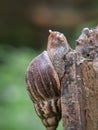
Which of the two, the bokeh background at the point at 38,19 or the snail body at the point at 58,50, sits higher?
the bokeh background at the point at 38,19

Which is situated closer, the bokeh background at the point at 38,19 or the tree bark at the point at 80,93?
the tree bark at the point at 80,93

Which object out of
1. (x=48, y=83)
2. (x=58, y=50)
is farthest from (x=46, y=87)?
(x=58, y=50)

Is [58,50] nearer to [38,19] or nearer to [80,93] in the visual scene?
[80,93]

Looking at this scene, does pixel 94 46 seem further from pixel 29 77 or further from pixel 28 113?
pixel 28 113

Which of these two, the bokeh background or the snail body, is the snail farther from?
the bokeh background

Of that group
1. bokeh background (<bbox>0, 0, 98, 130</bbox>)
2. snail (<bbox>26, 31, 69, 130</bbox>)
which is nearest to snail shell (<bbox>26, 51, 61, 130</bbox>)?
snail (<bbox>26, 31, 69, 130</bbox>)

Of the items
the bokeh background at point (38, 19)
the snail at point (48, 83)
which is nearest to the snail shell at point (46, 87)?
the snail at point (48, 83)

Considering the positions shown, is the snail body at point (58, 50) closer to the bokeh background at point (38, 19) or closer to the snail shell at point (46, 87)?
the snail shell at point (46, 87)
